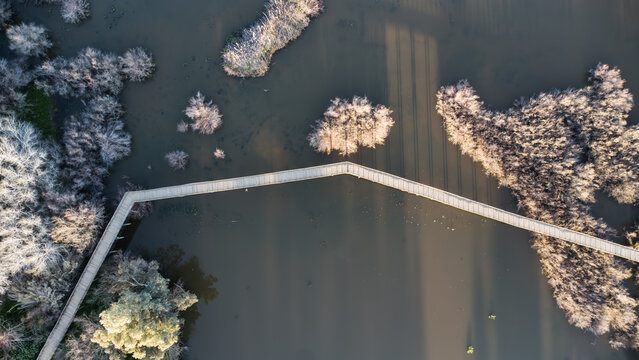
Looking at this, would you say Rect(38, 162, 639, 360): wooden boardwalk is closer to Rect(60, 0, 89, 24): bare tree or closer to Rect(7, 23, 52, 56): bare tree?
Rect(7, 23, 52, 56): bare tree

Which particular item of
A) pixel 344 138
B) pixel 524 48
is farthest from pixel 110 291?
pixel 524 48

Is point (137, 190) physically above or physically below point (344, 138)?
below

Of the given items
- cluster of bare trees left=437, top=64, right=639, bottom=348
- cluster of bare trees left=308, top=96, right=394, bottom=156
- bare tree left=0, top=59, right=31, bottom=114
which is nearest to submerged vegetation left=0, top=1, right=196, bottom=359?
bare tree left=0, top=59, right=31, bottom=114

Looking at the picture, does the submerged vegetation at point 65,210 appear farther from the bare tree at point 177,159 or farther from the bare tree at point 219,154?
the bare tree at point 219,154

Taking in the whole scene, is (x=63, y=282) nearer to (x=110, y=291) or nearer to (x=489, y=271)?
(x=110, y=291)

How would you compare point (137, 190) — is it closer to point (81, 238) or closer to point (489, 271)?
point (81, 238)

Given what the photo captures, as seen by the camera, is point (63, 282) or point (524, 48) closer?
point (63, 282)

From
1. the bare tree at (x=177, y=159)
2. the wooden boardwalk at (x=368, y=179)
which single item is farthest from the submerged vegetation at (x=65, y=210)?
the bare tree at (x=177, y=159)

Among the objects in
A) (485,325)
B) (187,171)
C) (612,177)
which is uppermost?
(612,177)
